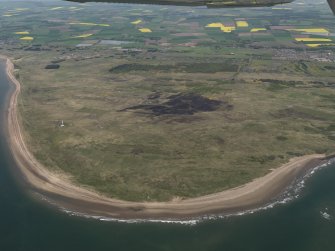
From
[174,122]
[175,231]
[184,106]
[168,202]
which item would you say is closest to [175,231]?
[175,231]

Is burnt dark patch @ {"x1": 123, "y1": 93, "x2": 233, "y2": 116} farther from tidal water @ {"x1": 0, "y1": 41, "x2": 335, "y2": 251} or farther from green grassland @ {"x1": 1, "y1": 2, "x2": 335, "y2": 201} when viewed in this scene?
tidal water @ {"x1": 0, "y1": 41, "x2": 335, "y2": 251}

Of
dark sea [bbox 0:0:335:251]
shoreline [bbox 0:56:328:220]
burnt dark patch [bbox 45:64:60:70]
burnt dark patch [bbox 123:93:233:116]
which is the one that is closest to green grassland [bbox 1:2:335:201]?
burnt dark patch [bbox 123:93:233:116]

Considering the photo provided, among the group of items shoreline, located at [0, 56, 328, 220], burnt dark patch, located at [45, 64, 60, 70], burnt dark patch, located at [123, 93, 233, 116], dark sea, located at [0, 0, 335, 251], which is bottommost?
burnt dark patch, located at [45, 64, 60, 70]

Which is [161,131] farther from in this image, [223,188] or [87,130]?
[223,188]

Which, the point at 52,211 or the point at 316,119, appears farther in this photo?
the point at 316,119

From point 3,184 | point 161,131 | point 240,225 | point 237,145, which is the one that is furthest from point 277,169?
point 3,184

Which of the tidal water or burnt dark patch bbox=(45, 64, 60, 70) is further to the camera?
burnt dark patch bbox=(45, 64, 60, 70)

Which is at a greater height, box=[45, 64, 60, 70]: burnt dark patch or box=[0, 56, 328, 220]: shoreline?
box=[0, 56, 328, 220]: shoreline
